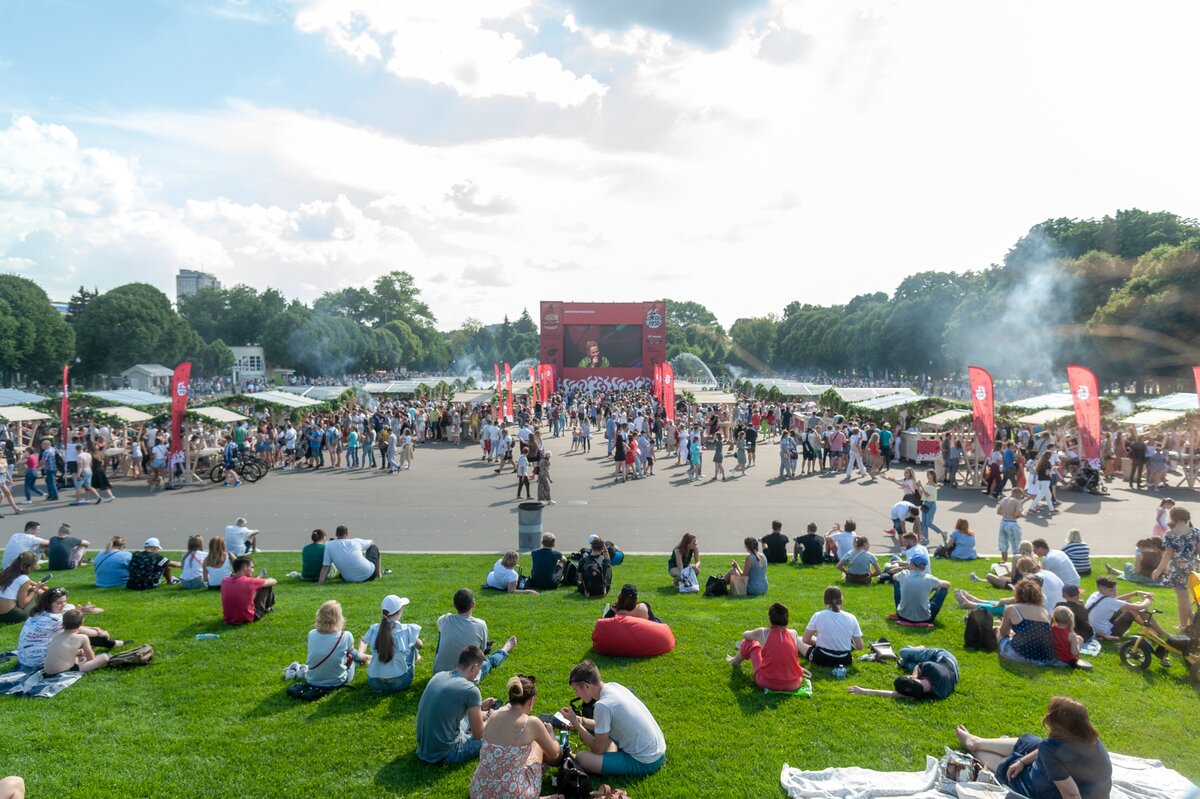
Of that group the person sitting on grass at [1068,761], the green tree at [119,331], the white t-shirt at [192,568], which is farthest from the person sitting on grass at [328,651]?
the green tree at [119,331]

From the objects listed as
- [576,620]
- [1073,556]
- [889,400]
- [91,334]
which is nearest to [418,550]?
[576,620]

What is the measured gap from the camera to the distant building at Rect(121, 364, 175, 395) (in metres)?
64.9

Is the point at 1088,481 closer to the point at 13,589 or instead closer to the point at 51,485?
the point at 13,589

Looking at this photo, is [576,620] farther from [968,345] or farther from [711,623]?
[968,345]

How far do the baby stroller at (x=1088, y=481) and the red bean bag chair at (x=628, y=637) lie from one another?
56.2 feet

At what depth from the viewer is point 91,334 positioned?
223ft

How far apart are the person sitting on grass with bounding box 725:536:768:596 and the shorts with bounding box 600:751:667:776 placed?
4.75 metres

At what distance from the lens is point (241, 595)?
328 inches

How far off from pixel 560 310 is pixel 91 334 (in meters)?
44.3

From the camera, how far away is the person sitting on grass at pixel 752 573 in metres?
9.81

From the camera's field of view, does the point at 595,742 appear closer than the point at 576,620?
Yes

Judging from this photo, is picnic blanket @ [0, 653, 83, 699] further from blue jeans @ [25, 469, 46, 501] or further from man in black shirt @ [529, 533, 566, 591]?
blue jeans @ [25, 469, 46, 501]

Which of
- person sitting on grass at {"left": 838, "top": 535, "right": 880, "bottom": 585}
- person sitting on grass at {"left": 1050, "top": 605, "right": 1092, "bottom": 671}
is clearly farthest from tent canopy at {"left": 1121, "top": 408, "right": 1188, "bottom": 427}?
person sitting on grass at {"left": 1050, "top": 605, "right": 1092, "bottom": 671}

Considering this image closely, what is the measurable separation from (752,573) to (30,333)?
64.6 meters
